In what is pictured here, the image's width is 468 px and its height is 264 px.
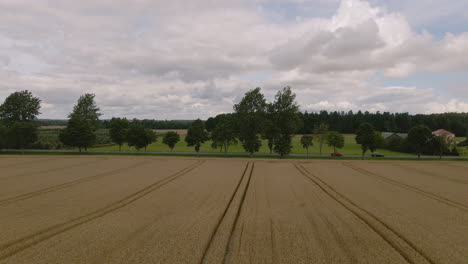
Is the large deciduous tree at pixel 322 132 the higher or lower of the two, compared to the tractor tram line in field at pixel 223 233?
higher

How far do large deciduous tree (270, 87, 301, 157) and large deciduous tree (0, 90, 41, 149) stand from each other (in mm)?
64659

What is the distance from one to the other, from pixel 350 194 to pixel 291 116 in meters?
37.4

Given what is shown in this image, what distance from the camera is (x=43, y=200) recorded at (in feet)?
63.4

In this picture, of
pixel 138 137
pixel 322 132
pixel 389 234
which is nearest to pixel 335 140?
pixel 322 132

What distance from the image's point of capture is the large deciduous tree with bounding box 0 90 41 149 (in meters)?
63.6

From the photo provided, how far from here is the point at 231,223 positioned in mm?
13945

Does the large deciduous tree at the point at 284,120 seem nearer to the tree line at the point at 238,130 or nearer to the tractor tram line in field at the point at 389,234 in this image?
the tree line at the point at 238,130

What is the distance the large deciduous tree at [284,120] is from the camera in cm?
5778

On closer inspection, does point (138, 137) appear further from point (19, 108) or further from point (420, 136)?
point (420, 136)

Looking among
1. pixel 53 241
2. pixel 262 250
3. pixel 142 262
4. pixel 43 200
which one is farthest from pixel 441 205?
pixel 43 200

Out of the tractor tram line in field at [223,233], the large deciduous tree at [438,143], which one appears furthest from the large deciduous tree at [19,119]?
the large deciduous tree at [438,143]

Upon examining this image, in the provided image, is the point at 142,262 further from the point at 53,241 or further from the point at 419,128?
the point at 419,128

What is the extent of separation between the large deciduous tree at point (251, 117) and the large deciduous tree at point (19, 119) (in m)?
56.3

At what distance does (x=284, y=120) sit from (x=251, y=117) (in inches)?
321
